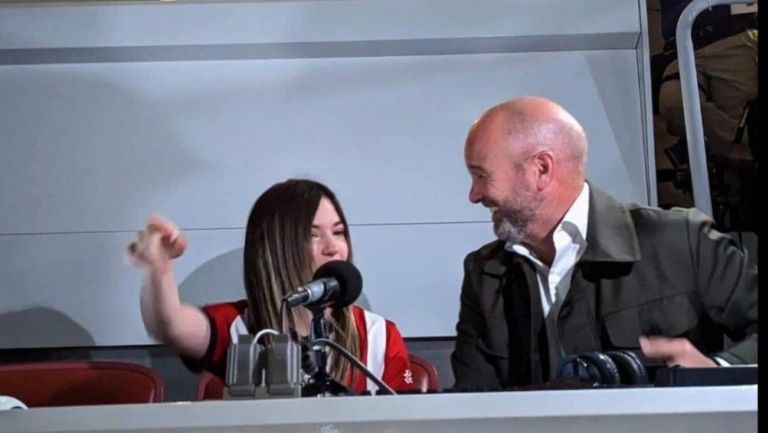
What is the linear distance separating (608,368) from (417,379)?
0.30 metres

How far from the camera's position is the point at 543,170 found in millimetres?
1342

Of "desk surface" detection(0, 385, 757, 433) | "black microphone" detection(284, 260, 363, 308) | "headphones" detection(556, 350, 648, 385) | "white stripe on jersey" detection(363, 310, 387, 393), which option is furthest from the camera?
"white stripe on jersey" detection(363, 310, 387, 393)

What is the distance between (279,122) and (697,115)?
0.63 m

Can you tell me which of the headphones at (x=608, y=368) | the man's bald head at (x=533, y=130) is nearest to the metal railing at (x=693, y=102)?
the man's bald head at (x=533, y=130)

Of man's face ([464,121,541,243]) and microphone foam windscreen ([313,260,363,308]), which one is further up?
man's face ([464,121,541,243])

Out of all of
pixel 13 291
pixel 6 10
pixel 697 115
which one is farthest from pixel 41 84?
pixel 697 115

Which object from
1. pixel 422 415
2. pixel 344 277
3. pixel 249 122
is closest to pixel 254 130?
pixel 249 122

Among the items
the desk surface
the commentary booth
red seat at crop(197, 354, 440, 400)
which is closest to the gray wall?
the commentary booth

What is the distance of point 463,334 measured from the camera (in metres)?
1.33

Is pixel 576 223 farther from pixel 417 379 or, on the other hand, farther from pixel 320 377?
pixel 320 377

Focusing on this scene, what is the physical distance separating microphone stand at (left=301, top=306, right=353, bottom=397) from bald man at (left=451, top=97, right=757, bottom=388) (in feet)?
0.93

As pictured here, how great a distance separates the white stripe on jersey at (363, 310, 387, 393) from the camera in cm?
125

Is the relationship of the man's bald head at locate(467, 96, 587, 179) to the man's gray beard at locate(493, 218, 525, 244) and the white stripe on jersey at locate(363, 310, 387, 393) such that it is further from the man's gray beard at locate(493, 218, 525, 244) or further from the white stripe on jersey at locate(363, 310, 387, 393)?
the white stripe on jersey at locate(363, 310, 387, 393)

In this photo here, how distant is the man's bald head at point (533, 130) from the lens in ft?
4.45
